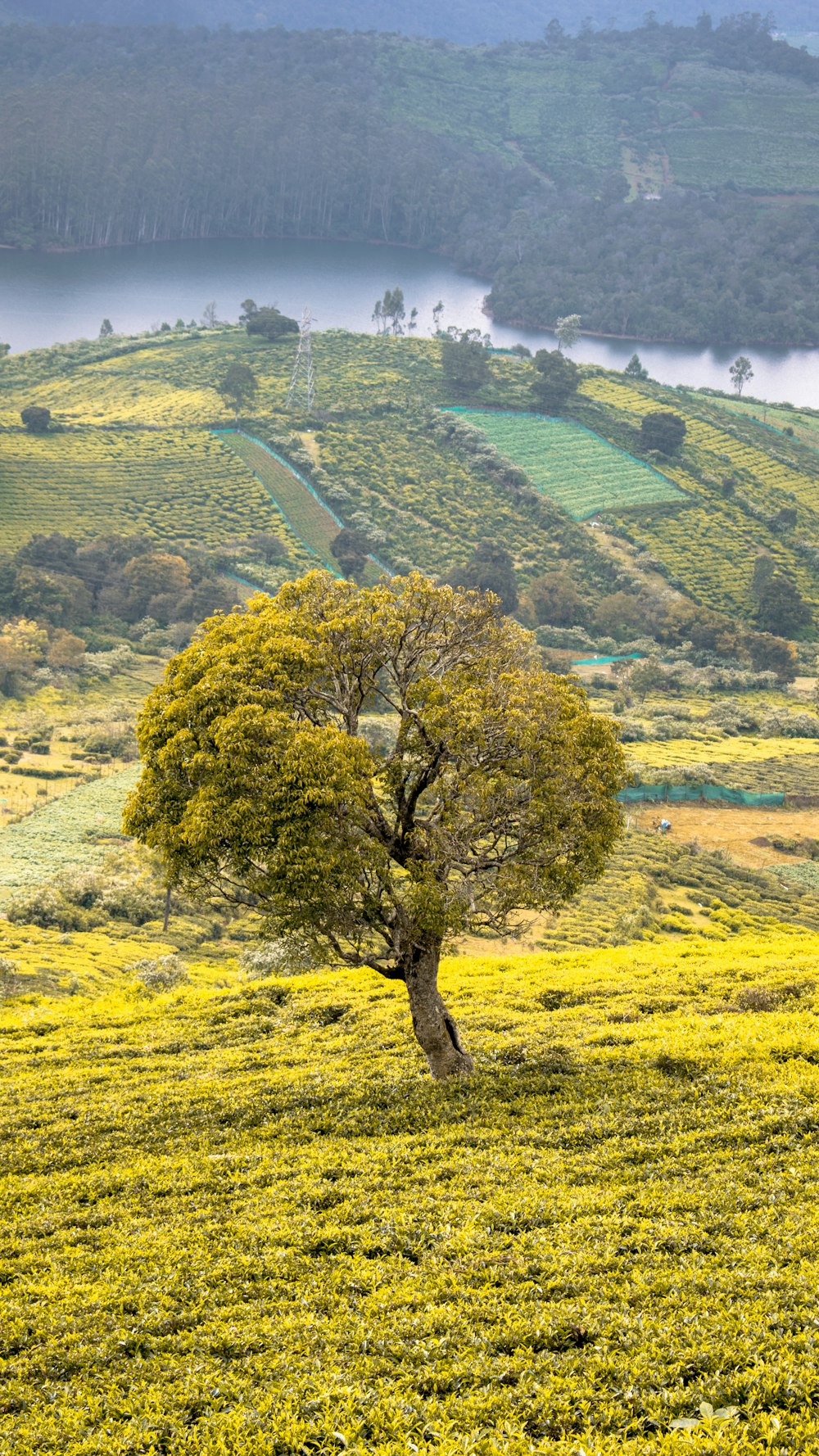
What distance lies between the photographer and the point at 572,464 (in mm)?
135375

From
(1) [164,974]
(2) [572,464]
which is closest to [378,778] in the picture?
(1) [164,974]

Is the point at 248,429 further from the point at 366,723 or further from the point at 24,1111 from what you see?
the point at 24,1111

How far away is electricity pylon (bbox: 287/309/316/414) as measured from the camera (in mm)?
138375

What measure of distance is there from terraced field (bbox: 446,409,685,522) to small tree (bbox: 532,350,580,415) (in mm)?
2213

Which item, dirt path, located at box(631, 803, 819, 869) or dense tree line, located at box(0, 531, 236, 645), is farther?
dense tree line, located at box(0, 531, 236, 645)

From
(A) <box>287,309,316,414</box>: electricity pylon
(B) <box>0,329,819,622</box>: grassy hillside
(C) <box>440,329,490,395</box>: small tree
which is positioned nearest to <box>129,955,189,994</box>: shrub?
(B) <box>0,329,819,622</box>: grassy hillside

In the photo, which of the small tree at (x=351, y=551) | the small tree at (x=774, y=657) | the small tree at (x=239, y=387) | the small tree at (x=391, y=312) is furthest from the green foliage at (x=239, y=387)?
the small tree at (x=774, y=657)

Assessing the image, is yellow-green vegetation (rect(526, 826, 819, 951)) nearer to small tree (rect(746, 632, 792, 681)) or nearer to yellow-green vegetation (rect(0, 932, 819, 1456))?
yellow-green vegetation (rect(0, 932, 819, 1456))

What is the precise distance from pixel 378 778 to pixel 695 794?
4861cm

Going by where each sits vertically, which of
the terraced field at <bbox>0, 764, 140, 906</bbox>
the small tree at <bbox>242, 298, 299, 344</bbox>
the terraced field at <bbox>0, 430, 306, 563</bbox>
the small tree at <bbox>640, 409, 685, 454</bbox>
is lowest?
the terraced field at <bbox>0, 764, 140, 906</bbox>

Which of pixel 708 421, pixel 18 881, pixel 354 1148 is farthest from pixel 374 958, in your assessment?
pixel 708 421

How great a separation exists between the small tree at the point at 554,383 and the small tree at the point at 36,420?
2402 inches

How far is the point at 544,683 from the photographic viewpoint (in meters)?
20.4

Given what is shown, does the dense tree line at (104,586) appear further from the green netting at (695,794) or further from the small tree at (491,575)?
the green netting at (695,794)
